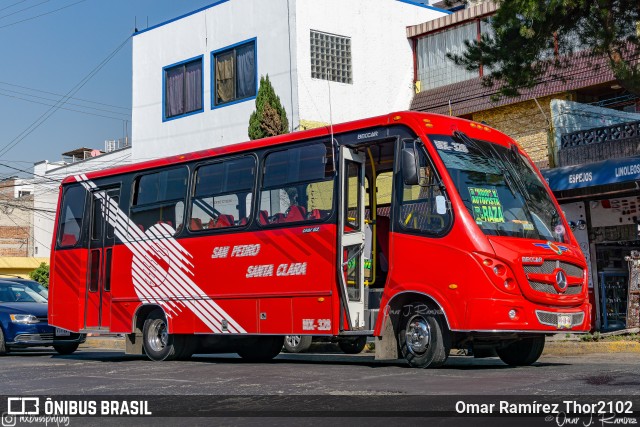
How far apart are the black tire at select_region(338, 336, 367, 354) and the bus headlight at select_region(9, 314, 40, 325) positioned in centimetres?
657

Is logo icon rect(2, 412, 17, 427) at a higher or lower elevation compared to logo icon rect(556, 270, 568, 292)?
lower

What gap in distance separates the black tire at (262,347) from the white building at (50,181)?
27376mm

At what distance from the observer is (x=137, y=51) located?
31.9 metres

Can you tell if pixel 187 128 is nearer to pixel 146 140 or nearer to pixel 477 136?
pixel 146 140

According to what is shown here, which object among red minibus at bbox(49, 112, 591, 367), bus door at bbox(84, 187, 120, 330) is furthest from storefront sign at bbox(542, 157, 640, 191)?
bus door at bbox(84, 187, 120, 330)

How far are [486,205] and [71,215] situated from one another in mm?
9246

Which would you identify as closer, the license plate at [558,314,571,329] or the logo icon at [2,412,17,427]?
the logo icon at [2,412,17,427]

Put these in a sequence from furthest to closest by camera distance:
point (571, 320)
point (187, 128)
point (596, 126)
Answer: point (187, 128) < point (596, 126) < point (571, 320)

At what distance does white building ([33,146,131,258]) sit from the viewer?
4522cm

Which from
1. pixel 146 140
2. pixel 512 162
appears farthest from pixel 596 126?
pixel 146 140

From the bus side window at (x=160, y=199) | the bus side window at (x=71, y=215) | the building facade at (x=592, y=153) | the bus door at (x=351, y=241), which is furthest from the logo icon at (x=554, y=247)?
the bus side window at (x=71, y=215)

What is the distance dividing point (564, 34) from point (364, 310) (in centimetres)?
623

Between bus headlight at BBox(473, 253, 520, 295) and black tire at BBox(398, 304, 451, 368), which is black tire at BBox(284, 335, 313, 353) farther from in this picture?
bus headlight at BBox(473, 253, 520, 295)

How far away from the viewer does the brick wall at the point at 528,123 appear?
22.5m
